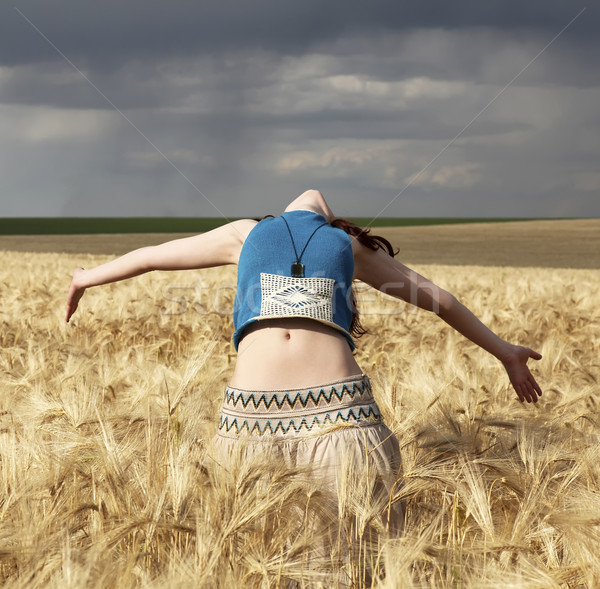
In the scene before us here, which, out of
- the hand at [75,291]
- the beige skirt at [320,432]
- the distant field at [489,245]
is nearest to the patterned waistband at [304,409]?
the beige skirt at [320,432]

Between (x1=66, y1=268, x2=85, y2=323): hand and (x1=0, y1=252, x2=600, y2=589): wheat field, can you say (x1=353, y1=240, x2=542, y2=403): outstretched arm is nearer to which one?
(x1=0, y1=252, x2=600, y2=589): wheat field

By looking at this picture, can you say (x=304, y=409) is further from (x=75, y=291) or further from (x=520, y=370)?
(x=75, y=291)

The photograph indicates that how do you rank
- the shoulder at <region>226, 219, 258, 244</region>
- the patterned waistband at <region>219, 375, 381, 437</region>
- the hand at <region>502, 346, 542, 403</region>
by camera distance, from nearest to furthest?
the patterned waistband at <region>219, 375, 381, 437</region> < the shoulder at <region>226, 219, 258, 244</region> < the hand at <region>502, 346, 542, 403</region>

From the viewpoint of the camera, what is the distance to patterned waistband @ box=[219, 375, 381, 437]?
2.05 metres

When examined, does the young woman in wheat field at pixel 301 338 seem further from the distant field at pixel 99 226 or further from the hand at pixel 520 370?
the distant field at pixel 99 226

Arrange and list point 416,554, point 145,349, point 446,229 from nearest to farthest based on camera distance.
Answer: point 416,554 → point 145,349 → point 446,229

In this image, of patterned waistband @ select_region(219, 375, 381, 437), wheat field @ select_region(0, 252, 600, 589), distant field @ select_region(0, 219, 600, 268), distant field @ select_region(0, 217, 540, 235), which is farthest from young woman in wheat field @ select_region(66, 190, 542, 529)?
distant field @ select_region(0, 217, 540, 235)

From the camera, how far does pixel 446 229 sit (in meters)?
50.1

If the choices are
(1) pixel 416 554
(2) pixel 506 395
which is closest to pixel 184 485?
(1) pixel 416 554

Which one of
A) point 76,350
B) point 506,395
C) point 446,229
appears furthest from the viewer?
point 446,229

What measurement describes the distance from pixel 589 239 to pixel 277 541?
141ft

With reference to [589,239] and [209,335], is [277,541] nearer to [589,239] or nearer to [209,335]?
[209,335]

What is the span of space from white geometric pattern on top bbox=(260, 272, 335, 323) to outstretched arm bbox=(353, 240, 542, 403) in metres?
0.22

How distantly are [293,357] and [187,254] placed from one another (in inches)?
20.1
